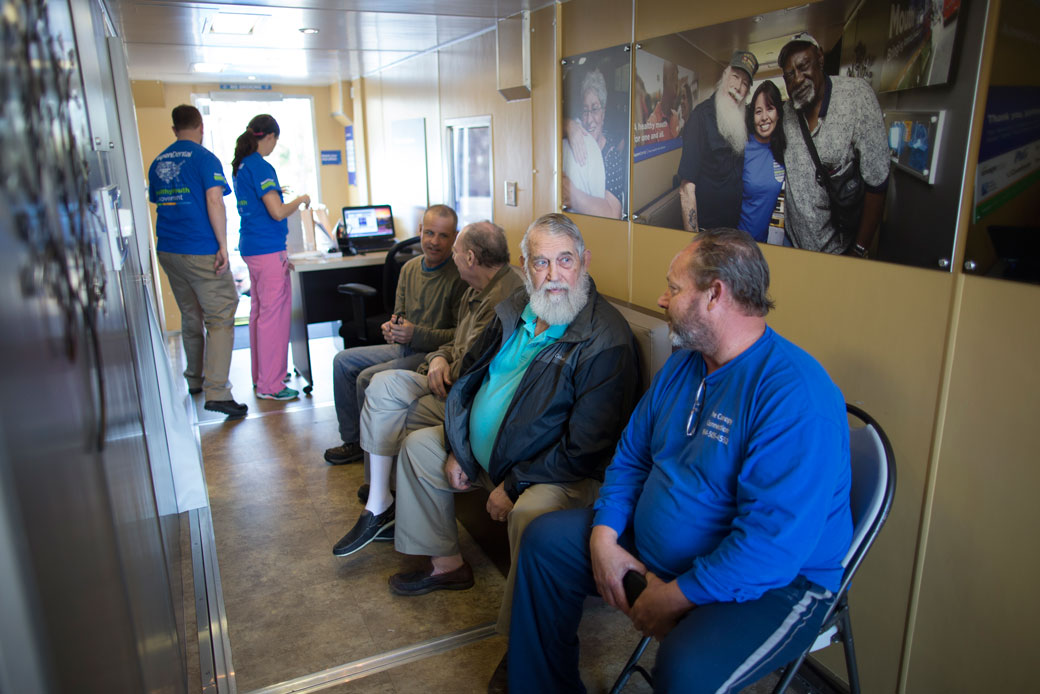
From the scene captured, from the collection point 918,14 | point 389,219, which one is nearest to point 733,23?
point 918,14

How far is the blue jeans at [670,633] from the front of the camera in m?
1.51

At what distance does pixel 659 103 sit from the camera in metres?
2.71

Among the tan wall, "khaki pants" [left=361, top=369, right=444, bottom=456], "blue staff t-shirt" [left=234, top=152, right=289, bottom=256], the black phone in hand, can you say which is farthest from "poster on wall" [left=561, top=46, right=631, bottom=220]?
the tan wall

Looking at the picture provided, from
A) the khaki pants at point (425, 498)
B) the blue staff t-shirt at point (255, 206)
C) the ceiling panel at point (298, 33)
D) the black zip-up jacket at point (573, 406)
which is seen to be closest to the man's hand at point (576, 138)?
the ceiling panel at point (298, 33)

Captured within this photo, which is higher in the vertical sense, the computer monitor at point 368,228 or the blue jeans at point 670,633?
the computer monitor at point 368,228

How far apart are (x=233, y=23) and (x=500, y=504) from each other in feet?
Result: 10.6

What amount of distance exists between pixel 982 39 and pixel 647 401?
109 centimetres

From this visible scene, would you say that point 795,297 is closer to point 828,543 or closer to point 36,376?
point 828,543

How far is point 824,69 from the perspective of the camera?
6.49 ft

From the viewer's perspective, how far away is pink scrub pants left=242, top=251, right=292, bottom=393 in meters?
4.55

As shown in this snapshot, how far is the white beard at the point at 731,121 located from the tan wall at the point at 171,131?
5.13 metres

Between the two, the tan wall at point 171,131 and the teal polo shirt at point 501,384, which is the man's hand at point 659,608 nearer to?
the teal polo shirt at point 501,384

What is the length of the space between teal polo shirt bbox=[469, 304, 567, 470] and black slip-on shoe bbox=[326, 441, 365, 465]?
1.40m

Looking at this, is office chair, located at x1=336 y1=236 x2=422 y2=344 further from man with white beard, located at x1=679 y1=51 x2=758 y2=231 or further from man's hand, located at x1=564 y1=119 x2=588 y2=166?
man with white beard, located at x1=679 y1=51 x2=758 y2=231
